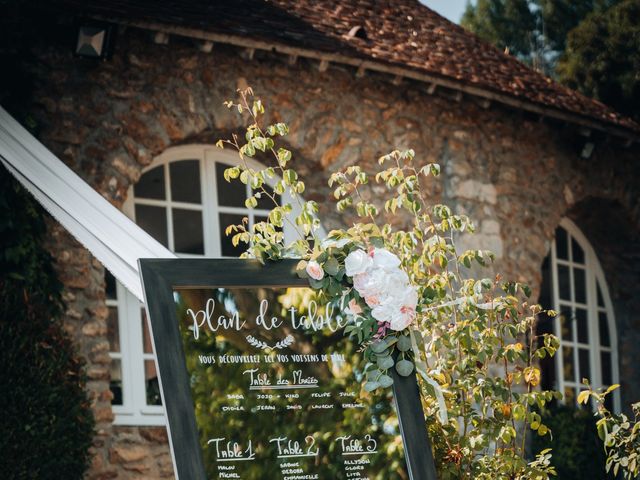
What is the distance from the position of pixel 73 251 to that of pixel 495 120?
3787mm

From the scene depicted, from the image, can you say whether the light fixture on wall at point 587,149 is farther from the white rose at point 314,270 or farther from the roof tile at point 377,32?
the white rose at point 314,270

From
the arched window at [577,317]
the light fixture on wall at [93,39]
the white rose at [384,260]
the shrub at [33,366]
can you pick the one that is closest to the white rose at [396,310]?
the white rose at [384,260]

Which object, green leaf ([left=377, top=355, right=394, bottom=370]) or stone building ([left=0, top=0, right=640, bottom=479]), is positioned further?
stone building ([left=0, top=0, right=640, bottom=479])

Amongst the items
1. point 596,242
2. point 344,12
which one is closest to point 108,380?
point 344,12

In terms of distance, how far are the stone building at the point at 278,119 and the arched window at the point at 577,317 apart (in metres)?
0.02

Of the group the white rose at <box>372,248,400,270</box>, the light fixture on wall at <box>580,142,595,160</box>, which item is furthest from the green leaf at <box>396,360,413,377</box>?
the light fixture on wall at <box>580,142,595,160</box>

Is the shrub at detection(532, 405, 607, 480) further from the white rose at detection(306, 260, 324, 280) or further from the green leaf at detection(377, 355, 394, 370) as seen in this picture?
the white rose at detection(306, 260, 324, 280)

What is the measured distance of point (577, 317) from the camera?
996 centimetres

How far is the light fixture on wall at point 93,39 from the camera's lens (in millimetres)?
6211

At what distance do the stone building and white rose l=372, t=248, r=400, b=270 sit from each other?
278 cm

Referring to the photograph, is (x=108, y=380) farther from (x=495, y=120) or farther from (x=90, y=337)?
(x=495, y=120)

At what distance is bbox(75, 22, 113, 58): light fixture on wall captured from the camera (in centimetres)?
621

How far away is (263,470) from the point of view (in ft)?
12.0

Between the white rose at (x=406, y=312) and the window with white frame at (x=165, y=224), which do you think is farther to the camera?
the window with white frame at (x=165, y=224)
